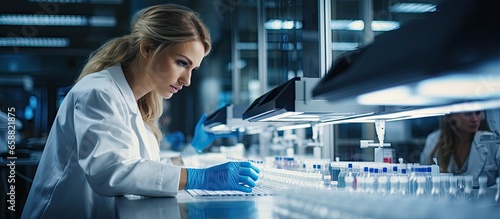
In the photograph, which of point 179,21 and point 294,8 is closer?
point 179,21

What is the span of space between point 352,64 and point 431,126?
6.24 m

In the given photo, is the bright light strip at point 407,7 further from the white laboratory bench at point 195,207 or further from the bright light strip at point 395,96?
the bright light strip at point 395,96

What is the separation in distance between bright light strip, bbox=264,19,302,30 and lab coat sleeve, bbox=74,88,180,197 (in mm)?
2602

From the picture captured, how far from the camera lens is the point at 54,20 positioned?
9.04 meters

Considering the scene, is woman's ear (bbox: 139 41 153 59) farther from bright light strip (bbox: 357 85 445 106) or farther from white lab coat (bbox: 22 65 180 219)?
bright light strip (bbox: 357 85 445 106)

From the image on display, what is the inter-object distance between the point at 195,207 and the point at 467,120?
3.14m

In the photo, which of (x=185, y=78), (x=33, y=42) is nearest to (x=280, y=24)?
(x=185, y=78)

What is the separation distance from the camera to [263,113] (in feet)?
7.72

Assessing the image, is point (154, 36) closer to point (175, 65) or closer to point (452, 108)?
point (175, 65)

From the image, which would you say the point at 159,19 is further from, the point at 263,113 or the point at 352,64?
the point at 352,64

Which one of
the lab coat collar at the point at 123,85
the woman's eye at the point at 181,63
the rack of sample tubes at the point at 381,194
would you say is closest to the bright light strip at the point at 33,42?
the lab coat collar at the point at 123,85

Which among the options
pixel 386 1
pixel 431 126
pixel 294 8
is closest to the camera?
pixel 294 8

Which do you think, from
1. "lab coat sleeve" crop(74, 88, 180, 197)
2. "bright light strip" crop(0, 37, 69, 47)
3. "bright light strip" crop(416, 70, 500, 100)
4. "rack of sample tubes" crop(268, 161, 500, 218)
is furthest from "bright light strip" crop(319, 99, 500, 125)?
"bright light strip" crop(0, 37, 69, 47)

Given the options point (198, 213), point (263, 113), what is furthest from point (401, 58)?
point (263, 113)
